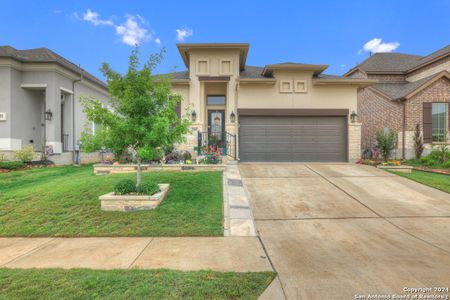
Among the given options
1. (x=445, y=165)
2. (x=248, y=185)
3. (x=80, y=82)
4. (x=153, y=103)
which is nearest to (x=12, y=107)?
(x=80, y=82)

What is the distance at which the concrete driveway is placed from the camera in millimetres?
2770

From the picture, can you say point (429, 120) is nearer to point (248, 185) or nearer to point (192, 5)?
point (248, 185)

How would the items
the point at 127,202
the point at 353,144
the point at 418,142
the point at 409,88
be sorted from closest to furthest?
the point at 127,202 < the point at 353,144 < the point at 418,142 < the point at 409,88

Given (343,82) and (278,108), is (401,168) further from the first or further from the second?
(278,108)

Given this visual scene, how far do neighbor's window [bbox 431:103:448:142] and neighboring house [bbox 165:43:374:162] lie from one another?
491 centimetres

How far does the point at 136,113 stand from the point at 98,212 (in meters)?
2.37

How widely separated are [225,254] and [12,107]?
1284 cm

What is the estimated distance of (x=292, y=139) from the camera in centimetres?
1153

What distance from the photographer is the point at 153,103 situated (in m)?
5.62

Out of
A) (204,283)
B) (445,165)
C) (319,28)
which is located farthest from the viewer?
(319,28)

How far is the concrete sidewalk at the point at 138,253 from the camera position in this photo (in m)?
3.14

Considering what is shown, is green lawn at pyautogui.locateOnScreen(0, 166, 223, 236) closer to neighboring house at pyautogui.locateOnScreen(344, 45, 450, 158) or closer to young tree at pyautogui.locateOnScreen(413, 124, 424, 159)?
young tree at pyautogui.locateOnScreen(413, 124, 424, 159)

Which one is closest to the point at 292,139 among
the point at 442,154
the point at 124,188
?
the point at 442,154

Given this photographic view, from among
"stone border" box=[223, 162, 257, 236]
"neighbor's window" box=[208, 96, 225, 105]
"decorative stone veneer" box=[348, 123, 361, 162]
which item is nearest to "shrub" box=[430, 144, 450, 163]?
"decorative stone veneer" box=[348, 123, 361, 162]
